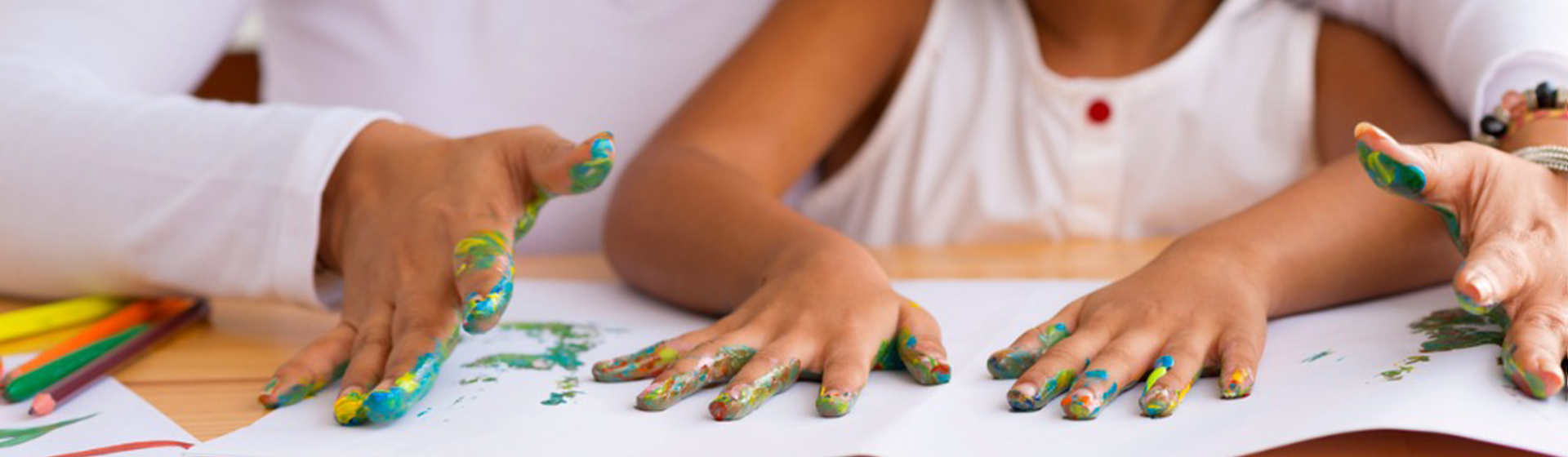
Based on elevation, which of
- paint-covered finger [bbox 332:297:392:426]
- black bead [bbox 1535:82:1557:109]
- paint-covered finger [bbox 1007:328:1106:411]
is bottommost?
paint-covered finger [bbox 332:297:392:426]

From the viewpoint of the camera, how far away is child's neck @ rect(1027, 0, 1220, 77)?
3.10 feet

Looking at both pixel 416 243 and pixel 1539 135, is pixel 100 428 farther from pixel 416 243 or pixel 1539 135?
pixel 1539 135

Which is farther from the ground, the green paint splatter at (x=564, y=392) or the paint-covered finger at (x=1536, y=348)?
the paint-covered finger at (x=1536, y=348)

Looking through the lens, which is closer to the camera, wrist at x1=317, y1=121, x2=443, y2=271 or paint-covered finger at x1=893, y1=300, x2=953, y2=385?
paint-covered finger at x1=893, y1=300, x2=953, y2=385

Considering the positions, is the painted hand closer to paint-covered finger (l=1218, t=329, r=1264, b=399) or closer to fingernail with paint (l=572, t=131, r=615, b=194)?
paint-covered finger (l=1218, t=329, r=1264, b=399)

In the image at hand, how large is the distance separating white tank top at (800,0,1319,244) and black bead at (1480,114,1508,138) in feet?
0.85

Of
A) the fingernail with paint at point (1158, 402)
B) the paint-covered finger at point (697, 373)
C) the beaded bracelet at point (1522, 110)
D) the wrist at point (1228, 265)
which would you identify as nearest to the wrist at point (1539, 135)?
the beaded bracelet at point (1522, 110)

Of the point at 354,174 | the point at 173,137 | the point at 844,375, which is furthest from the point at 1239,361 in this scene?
the point at 173,137

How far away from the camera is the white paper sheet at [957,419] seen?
1.38ft

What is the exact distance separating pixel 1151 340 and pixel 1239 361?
1.4 inches

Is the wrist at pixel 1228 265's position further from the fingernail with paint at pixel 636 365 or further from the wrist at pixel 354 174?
the wrist at pixel 354 174

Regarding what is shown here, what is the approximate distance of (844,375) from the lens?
50cm

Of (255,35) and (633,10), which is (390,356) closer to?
(633,10)

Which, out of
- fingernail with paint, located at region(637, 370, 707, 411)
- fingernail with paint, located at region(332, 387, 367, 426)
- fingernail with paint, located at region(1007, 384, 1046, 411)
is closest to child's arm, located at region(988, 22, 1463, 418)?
fingernail with paint, located at region(1007, 384, 1046, 411)
